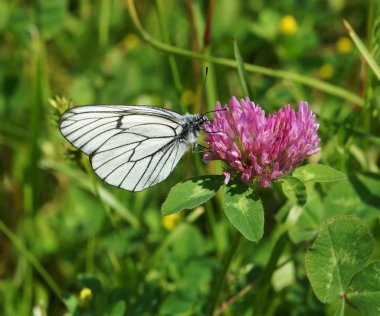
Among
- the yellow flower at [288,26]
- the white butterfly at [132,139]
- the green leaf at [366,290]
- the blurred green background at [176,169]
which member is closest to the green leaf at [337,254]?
the green leaf at [366,290]

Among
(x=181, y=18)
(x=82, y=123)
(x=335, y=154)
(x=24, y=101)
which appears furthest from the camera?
(x=181, y=18)

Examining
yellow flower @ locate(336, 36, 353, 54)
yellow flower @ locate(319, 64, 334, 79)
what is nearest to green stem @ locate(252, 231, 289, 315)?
yellow flower @ locate(319, 64, 334, 79)

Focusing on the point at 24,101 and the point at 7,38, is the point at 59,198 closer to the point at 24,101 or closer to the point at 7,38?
the point at 24,101

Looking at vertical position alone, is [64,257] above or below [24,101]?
below

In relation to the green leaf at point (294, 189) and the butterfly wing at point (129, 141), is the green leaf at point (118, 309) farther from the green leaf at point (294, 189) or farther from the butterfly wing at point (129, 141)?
the green leaf at point (294, 189)

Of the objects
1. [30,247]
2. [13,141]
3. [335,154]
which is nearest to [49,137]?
[13,141]

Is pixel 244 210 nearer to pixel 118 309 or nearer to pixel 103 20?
pixel 118 309

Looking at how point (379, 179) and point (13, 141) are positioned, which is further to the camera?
point (13, 141)
